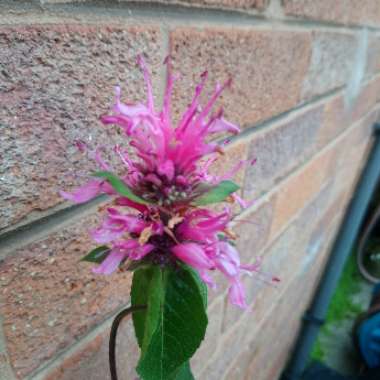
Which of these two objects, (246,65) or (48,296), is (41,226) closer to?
(48,296)

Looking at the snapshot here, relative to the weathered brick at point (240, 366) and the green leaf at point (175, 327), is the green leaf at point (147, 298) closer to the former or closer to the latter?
the green leaf at point (175, 327)

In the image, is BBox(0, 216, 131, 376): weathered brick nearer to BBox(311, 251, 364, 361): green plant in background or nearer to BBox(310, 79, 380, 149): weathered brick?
BBox(310, 79, 380, 149): weathered brick

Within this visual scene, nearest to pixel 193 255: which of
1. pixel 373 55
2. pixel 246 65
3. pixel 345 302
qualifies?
pixel 246 65

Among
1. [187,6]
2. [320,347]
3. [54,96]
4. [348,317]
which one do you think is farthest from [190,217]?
[348,317]

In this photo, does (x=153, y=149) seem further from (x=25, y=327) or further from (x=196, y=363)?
(x=196, y=363)

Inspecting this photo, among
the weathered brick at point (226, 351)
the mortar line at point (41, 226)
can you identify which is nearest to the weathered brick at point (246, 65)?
the mortar line at point (41, 226)

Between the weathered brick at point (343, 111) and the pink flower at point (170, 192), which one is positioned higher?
the pink flower at point (170, 192)
